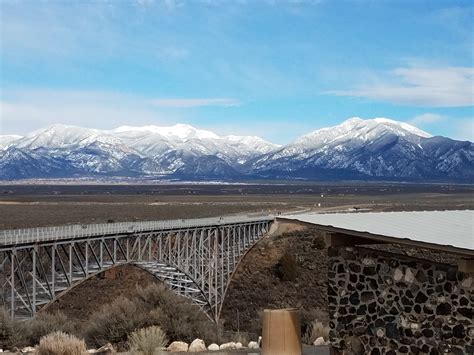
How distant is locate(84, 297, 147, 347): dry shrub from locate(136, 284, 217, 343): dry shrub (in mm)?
516

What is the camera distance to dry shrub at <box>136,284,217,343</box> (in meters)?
18.1

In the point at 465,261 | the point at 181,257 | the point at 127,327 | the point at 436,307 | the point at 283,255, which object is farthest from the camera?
the point at 283,255

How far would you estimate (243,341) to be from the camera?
18234 mm

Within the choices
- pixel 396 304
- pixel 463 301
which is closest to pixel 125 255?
pixel 396 304

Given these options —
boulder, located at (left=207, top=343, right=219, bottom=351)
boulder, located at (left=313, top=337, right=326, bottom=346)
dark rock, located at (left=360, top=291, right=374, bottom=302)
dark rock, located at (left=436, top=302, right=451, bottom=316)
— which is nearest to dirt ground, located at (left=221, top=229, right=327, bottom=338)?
boulder, located at (left=313, top=337, right=326, bottom=346)

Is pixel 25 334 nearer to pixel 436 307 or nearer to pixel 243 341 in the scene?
pixel 243 341

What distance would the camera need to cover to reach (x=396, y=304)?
11.6 metres

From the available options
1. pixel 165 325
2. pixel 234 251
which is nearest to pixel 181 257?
pixel 234 251

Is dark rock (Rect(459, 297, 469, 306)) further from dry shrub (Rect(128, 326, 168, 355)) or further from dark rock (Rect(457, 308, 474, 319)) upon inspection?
dry shrub (Rect(128, 326, 168, 355))

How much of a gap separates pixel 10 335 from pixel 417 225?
10.1 m

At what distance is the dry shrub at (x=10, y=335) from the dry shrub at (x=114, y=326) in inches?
60.7

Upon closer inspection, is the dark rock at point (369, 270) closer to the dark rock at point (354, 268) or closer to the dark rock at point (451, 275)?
the dark rock at point (354, 268)

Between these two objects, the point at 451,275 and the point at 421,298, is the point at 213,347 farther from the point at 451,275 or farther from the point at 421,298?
the point at 451,275

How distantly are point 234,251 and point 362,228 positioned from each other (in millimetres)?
44812
